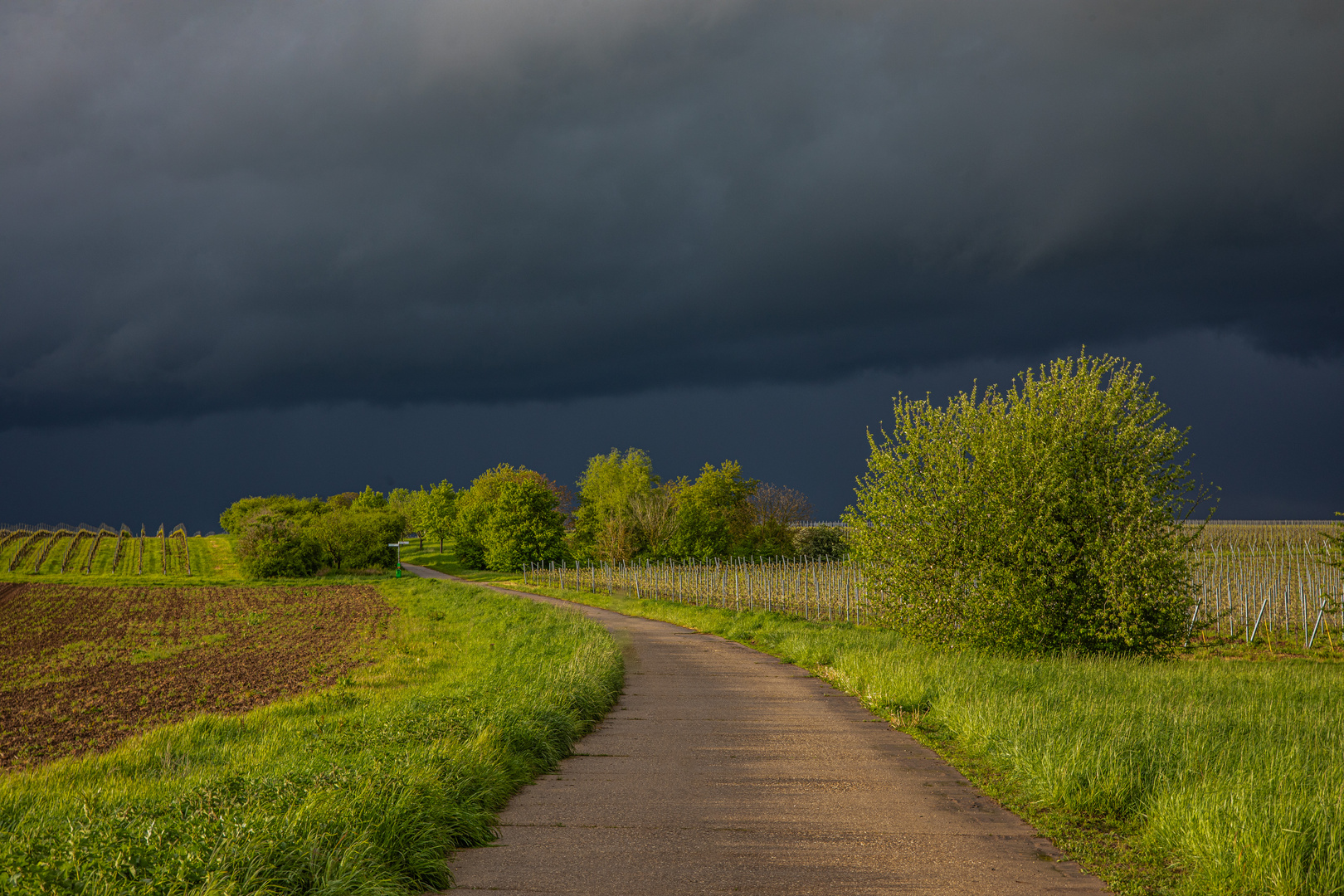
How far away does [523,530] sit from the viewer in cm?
6481

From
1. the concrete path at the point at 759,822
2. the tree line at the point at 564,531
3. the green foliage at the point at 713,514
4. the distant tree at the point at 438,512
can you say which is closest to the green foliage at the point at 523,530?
the tree line at the point at 564,531

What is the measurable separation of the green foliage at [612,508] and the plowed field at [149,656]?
24.3m

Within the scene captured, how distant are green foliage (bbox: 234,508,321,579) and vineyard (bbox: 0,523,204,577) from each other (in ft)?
22.9

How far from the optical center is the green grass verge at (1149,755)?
501 centimetres

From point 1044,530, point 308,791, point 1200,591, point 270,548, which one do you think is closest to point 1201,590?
point 1200,591

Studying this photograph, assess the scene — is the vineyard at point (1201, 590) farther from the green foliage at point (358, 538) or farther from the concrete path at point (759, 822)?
the green foliage at point (358, 538)

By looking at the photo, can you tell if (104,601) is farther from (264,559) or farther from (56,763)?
(56,763)

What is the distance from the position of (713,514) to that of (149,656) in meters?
51.9

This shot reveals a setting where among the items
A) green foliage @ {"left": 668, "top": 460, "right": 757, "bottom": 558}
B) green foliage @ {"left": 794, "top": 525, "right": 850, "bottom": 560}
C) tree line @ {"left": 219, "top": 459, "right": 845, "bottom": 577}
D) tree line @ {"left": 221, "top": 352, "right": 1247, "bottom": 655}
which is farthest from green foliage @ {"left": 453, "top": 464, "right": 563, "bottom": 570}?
tree line @ {"left": 221, "top": 352, "right": 1247, "bottom": 655}

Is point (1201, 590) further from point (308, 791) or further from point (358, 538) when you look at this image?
point (358, 538)

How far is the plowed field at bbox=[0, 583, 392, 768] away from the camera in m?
15.3

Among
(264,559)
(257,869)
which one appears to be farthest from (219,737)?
(264,559)

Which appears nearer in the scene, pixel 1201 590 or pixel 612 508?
pixel 1201 590

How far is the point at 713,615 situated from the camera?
1019 inches
